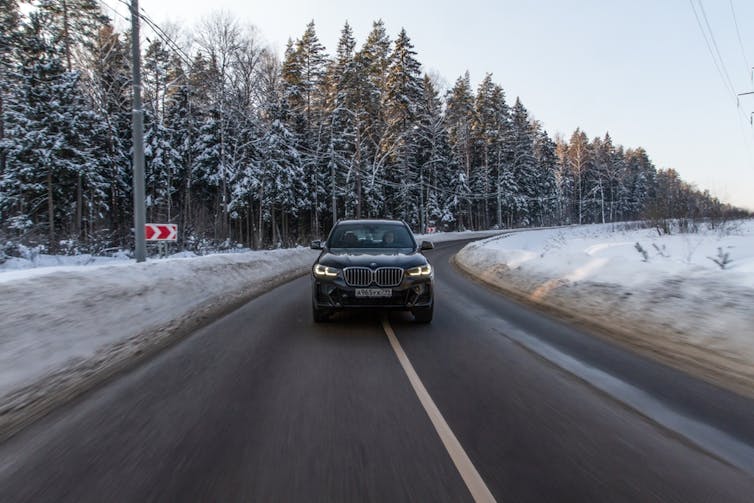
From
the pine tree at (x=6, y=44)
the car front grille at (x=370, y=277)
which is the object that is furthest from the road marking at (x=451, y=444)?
the pine tree at (x=6, y=44)

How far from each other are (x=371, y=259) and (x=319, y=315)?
4.25 feet

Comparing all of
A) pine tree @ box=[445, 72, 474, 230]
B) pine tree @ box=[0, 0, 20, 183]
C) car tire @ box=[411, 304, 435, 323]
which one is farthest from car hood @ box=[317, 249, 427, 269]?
pine tree @ box=[445, 72, 474, 230]

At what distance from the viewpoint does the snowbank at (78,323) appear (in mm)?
4078

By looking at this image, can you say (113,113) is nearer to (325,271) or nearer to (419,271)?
(325,271)

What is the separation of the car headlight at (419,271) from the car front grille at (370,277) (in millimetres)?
226

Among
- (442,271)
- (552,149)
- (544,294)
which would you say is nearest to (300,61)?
(442,271)

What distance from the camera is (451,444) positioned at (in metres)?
3.21

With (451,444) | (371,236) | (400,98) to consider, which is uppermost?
(400,98)

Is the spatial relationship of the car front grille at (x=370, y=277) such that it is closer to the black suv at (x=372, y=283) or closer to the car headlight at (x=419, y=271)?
the black suv at (x=372, y=283)

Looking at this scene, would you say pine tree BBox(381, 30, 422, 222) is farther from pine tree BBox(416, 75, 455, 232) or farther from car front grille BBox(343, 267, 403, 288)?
car front grille BBox(343, 267, 403, 288)

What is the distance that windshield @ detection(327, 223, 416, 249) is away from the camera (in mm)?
8445

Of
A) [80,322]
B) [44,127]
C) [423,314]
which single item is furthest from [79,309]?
[44,127]

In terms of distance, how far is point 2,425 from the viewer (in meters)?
3.54

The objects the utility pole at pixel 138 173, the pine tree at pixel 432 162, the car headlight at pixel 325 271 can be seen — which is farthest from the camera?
the pine tree at pixel 432 162
